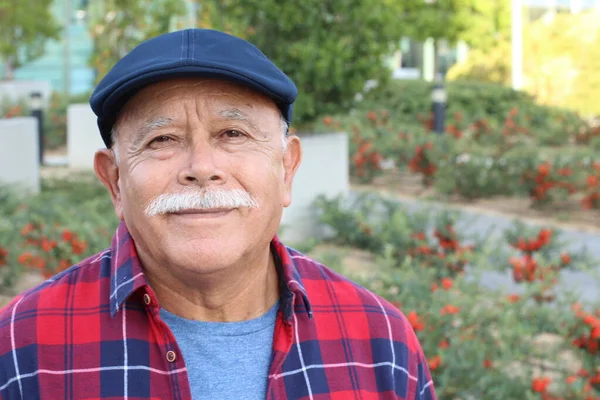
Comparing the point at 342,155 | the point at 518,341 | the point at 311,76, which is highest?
the point at 311,76

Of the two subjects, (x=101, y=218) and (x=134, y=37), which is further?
(x=134, y=37)

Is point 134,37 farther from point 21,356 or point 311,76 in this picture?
point 21,356

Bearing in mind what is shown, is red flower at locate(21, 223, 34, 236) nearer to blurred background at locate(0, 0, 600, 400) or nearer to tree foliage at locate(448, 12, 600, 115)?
blurred background at locate(0, 0, 600, 400)

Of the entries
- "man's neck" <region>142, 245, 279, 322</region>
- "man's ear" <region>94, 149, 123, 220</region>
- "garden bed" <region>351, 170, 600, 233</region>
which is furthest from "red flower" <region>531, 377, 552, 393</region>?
"garden bed" <region>351, 170, 600, 233</region>

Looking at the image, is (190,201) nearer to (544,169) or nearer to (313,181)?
(313,181)

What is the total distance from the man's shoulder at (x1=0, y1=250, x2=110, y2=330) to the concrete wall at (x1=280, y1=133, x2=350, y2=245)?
6.34m

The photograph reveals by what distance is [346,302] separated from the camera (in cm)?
208

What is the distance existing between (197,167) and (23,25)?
21.7 metres

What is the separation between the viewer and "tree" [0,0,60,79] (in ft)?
72.9

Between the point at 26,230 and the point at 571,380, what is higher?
the point at 26,230

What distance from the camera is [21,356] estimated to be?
5.89 ft

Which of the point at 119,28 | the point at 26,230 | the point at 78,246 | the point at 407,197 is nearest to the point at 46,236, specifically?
the point at 26,230

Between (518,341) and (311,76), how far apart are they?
4.67 meters

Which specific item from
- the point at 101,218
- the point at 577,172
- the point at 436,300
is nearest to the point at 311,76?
the point at 101,218
